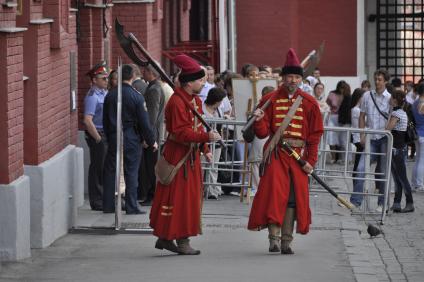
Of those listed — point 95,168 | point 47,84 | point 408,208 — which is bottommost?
point 408,208

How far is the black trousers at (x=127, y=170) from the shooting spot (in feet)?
55.3

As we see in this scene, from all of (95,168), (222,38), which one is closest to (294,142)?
(95,168)

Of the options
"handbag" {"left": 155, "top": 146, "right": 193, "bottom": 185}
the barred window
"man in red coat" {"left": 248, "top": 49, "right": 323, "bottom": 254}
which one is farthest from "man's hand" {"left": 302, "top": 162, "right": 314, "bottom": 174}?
the barred window

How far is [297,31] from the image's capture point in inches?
1436

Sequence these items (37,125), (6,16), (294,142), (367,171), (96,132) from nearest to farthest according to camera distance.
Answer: (6,16)
(294,142)
(37,125)
(96,132)
(367,171)

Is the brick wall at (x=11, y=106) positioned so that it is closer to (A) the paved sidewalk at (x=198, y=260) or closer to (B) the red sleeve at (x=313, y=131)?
(A) the paved sidewalk at (x=198, y=260)

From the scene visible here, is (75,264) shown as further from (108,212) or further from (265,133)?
(108,212)

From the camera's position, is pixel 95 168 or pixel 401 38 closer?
pixel 95 168

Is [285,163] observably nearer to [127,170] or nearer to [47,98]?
[47,98]

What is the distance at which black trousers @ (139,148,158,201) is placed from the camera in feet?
61.5

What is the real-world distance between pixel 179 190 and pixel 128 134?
3.49 metres

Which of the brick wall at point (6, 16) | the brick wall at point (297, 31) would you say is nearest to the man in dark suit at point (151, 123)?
the brick wall at point (6, 16)

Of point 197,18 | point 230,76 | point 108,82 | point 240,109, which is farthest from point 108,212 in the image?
point 197,18

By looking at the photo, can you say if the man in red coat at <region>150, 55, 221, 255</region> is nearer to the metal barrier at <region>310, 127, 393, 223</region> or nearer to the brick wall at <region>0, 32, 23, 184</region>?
the brick wall at <region>0, 32, 23, 184</region>
